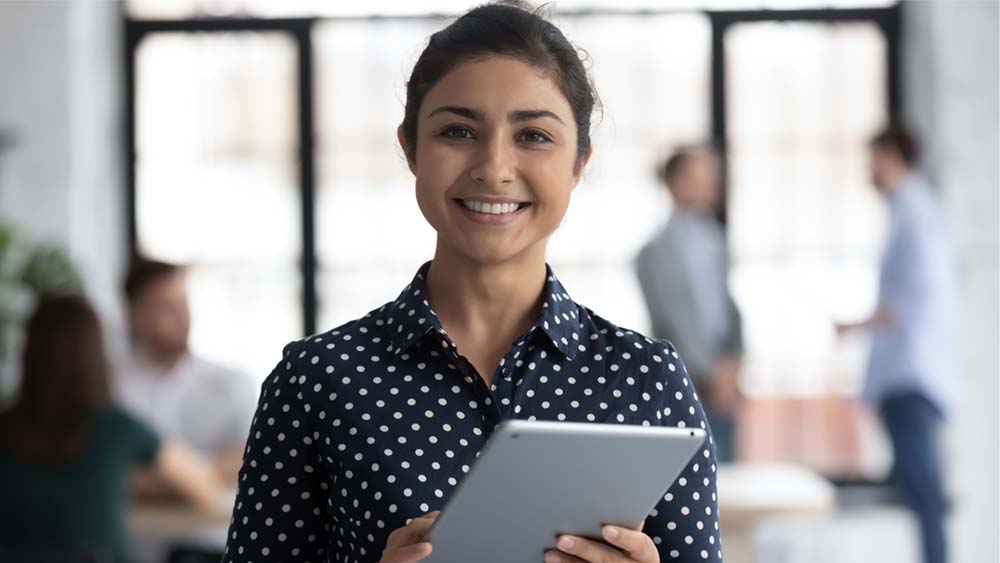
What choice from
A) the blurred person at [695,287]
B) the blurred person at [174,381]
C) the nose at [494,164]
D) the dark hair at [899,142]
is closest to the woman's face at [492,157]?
the nose at [494,164]

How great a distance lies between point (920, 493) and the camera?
468cm

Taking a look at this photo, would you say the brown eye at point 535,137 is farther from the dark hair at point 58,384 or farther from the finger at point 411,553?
the dark hair at point 58,384

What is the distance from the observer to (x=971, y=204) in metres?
5.19

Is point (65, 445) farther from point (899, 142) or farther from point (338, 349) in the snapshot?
point (899, 142)

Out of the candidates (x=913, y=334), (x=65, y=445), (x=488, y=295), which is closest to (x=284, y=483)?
(x=488, y=295)

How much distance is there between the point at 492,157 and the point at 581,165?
0.45ft

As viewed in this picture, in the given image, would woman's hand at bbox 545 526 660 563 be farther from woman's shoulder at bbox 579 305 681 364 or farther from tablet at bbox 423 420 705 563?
woman's shoulder at bbox 579 305 681 364

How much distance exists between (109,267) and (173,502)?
7.00 feet

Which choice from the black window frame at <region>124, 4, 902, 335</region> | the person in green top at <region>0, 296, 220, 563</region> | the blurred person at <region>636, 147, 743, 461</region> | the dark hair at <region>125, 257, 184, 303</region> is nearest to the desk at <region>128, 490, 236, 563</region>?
the person in green top at <region>0, 296, 220, 563</region>

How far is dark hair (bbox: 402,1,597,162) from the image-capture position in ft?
4.24

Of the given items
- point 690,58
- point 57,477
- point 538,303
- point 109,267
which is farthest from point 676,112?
point 538,303

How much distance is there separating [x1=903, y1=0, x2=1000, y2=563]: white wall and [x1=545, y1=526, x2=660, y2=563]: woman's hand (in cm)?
432

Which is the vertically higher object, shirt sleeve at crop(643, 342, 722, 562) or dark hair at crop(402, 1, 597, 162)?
dark hair at crop(402, 1, 597, 162)

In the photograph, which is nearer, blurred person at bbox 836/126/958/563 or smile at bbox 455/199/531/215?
smile at bbox 455/199/531/215
